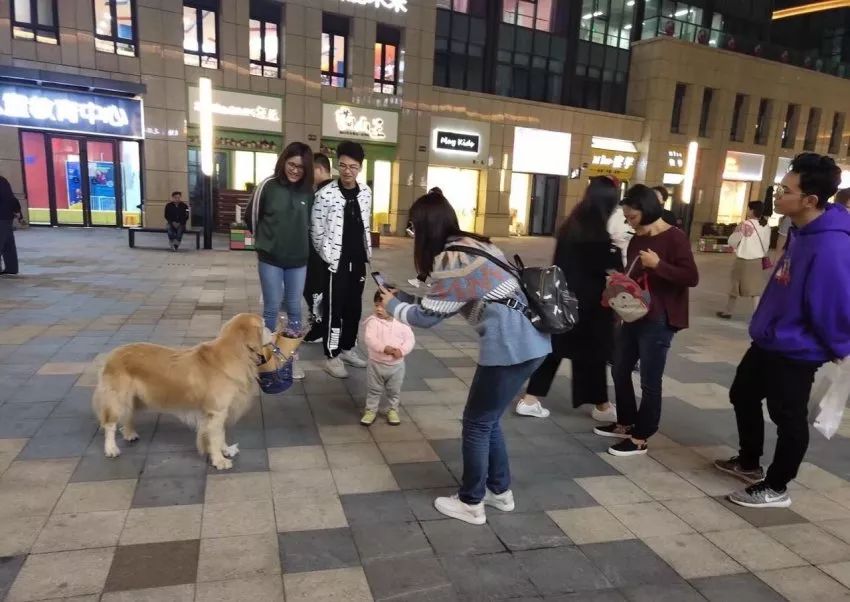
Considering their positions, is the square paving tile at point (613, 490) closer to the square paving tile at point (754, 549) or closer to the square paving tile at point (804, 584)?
the square paving tile at point (754, 549)

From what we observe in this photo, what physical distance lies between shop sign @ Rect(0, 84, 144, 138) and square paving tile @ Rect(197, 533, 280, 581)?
18406 millimetres

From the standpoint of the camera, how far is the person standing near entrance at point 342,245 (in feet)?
16.7

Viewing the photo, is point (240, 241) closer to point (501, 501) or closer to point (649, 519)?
point (501, 501)

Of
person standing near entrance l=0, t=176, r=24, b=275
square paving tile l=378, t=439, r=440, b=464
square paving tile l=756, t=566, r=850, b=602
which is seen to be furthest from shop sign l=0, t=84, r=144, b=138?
square paving tile l=756, t=566, r=850, b=602

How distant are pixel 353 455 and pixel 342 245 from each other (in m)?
2.08

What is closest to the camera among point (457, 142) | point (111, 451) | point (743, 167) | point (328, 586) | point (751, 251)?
point (328, 586)

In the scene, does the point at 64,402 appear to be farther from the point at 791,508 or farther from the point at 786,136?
the point at 786,136

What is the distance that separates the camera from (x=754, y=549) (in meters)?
3.02

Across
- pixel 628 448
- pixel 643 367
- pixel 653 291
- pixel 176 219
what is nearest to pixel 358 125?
pixel 176 219

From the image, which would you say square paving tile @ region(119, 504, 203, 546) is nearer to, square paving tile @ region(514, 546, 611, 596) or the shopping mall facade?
square paving tile @ region(514, 546, 611, 596)

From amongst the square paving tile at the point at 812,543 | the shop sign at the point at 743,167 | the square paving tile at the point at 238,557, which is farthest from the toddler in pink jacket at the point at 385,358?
the shop sign at the point at 743,167

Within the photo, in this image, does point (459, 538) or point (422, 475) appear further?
point (422, 475)

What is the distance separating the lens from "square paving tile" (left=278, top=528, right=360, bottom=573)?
270 cm

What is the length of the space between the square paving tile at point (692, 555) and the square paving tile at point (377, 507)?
1.26 meters
